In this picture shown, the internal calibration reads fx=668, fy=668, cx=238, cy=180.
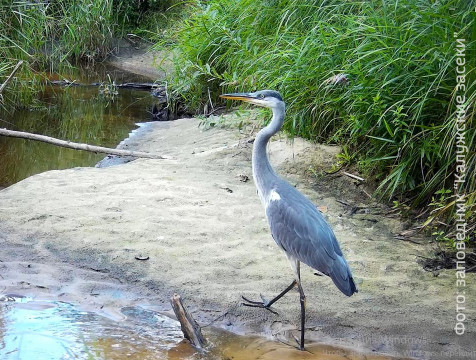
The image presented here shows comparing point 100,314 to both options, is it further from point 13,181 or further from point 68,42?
point 68,42

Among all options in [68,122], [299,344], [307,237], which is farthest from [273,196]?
[68,122]

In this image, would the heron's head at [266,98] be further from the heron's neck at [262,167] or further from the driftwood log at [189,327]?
the driftwood log at [189,327]

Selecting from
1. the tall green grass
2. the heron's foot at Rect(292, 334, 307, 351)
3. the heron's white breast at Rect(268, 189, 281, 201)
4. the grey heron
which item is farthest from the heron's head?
the heron's foot at Rect(292, 334, 307, 351)

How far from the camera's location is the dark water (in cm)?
738

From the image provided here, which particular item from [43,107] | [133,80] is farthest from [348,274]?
[133,80]

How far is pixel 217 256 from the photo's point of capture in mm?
4422

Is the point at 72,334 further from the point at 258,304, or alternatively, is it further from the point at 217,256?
the point at 217,256

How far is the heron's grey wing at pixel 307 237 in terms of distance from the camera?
3.63 m

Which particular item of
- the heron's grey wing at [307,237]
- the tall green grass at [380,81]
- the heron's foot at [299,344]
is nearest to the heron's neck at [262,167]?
the heron's grey wing at [307,237]

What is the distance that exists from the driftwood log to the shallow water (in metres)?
0.05

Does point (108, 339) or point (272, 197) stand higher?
point (272, 197)

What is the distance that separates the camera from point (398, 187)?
205 inches

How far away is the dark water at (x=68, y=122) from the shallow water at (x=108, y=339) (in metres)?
3.04

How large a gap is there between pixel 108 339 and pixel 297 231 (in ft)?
3.95
